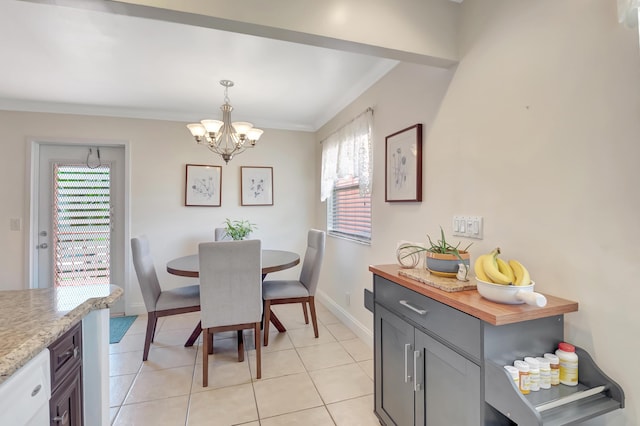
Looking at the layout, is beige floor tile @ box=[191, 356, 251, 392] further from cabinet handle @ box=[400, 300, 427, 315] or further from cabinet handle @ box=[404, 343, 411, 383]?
cabinet handle @ box=[400, 300, 427, 315]

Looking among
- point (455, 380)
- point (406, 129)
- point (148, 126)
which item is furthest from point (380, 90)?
point (148, 126)

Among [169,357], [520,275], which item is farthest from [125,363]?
[520,275]

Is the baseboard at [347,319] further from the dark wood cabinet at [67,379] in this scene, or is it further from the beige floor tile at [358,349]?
the dark wood cabinet at [67,379]

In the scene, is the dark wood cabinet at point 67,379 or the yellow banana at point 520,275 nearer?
the dark wood cabinet at point 67,379

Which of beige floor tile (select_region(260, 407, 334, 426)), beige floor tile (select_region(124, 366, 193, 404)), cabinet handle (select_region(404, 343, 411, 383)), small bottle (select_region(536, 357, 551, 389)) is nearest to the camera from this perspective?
small bottle (select_region(536, 357, 551, 389))

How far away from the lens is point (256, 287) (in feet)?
7.09

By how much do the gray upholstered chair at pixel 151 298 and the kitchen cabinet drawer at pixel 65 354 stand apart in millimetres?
1325

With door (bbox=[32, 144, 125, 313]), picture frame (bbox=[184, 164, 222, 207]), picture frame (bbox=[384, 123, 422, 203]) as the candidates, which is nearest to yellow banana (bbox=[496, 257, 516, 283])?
picture frame (bbox=[384, 123, 422, 203])

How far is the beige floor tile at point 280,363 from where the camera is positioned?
2234 mm

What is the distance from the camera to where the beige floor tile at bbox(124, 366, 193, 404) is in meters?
1.96

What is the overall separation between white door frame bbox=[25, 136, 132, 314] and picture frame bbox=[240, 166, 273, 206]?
1.27 meters

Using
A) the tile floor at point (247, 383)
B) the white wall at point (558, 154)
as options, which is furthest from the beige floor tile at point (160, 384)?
the white wall at point (558, 154)

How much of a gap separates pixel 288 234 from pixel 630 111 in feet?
11.2

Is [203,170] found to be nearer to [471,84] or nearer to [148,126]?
[148,126]
